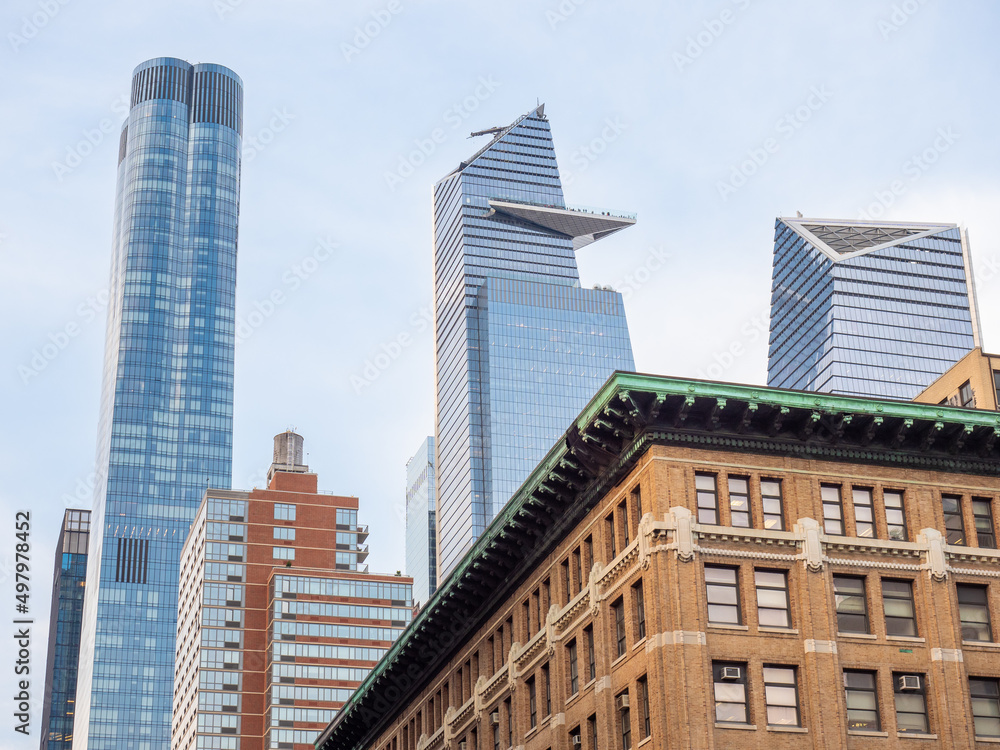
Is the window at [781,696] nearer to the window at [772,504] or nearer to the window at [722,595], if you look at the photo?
the window at [722,595]

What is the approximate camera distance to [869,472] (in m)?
57.7

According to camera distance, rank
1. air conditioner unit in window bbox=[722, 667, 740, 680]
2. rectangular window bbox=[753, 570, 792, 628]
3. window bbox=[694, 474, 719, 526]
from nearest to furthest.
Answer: air conditioner unit in window bbox=[722, 667, 740, 680] → rectangular window bbox=[753, 570, 792, 628] → window bbox=[694, 474, 719, 526]

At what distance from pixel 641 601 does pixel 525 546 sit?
12.3 meters

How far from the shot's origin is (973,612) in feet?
186

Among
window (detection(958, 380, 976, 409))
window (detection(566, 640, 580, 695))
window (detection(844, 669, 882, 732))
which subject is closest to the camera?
window (detection(844, 669, 882, 732))

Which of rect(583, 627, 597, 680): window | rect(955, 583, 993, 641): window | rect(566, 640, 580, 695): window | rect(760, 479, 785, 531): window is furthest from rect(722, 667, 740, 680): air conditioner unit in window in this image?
rect(955, 583, 993, 641): window

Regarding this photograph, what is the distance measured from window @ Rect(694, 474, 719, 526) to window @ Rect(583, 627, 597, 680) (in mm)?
7122

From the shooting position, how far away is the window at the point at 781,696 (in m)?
52.2

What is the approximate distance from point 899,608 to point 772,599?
5.16m

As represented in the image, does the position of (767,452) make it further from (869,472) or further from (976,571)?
(976,571)

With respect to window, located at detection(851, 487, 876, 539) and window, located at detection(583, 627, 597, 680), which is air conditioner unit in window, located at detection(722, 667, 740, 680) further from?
window, located at detection(851, 487, 876, 539)

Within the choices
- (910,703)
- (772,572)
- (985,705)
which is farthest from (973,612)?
(772,572)

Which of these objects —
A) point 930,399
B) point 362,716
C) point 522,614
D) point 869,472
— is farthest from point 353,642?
point 869,472

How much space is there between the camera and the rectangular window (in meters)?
54.0
